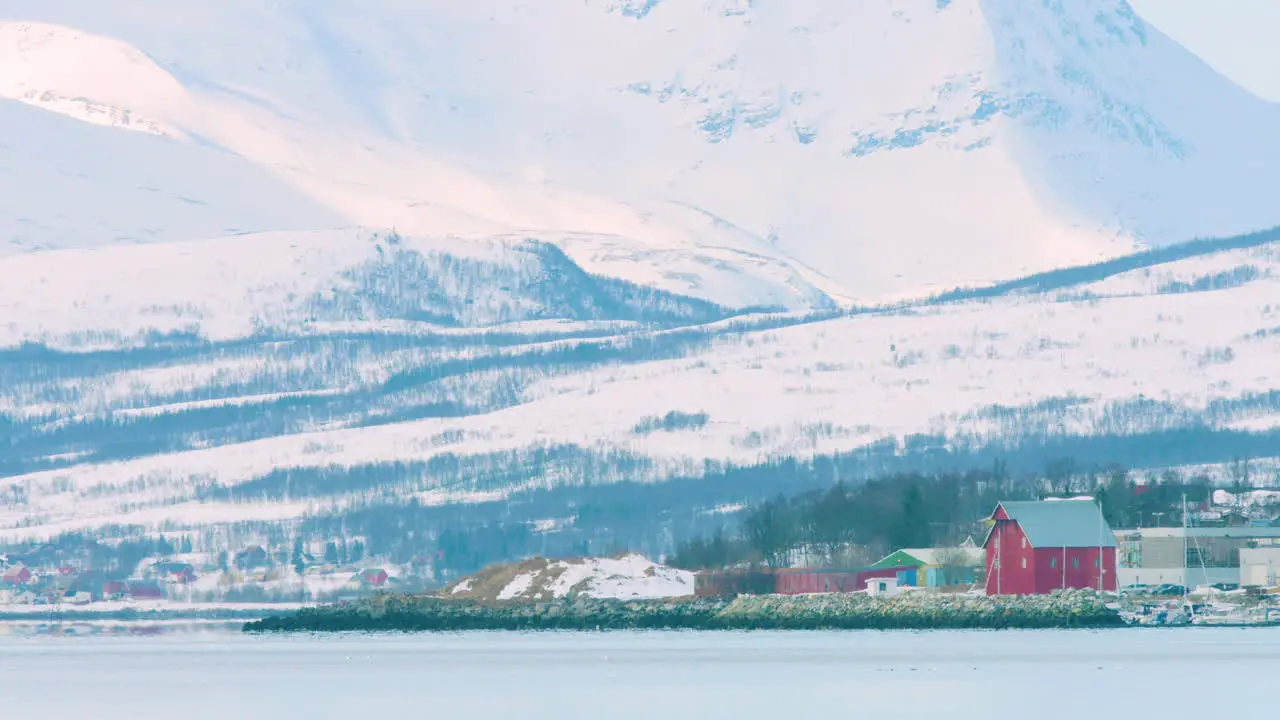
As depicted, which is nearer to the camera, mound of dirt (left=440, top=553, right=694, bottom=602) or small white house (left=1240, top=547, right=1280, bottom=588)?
small white house (left=1240, top=547, right=1280, bottom=588)

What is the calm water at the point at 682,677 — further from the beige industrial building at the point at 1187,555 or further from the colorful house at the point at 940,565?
the beige industrial building at the point at 1187,555

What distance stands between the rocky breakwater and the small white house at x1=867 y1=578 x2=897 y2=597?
8755 millimetres

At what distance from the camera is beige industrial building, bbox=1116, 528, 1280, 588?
160375 mm

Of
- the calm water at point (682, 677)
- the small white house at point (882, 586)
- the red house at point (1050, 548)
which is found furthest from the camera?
the small white house at point (882, 586)

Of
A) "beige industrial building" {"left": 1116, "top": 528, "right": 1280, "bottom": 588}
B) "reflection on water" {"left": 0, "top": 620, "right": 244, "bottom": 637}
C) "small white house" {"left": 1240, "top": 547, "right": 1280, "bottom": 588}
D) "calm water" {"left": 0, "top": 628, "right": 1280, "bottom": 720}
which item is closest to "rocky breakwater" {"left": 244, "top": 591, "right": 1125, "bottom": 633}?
"calm water" {"left": 0, "top": 628, "right": 1280, "bottom": 720}

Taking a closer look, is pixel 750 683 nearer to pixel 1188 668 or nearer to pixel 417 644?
pixel 1188 668

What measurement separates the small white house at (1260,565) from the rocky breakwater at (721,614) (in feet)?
60.9

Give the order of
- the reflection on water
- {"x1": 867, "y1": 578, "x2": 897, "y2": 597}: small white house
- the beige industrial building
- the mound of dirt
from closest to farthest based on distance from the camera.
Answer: the beige industrial building < {"x1": 867, "y1": 578, "x2": 897, "y2": 597}: small white house < the mound of dirt < the reflection on water

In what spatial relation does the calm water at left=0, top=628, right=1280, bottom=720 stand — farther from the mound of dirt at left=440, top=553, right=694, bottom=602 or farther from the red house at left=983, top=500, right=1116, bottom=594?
the mound of dirt at left=440, top=553, right=694, bottom=602

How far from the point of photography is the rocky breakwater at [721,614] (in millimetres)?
137750

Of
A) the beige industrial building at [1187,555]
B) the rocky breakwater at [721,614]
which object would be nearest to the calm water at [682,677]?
the rocky breakwater at [721,614]

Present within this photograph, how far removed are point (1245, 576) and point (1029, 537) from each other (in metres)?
17.6

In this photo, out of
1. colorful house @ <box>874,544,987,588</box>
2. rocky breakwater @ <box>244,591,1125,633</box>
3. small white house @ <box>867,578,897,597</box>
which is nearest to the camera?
rocky breakwater @ <box>244,591,1125,633</box>

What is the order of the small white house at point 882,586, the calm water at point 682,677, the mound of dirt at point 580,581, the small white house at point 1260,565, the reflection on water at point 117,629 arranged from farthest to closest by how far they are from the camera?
the reflection on water at point 117,629 < the mound of dirt at point 580,581 < the small white house at point 882,586 < the small white house at point 1260,565 < the calm water at point 682,677
